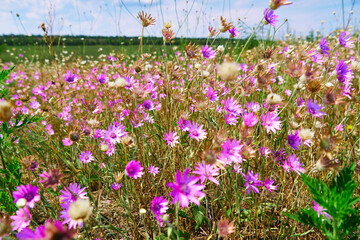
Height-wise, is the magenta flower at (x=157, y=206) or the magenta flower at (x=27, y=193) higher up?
the magenta flower at (x=27, y=193)

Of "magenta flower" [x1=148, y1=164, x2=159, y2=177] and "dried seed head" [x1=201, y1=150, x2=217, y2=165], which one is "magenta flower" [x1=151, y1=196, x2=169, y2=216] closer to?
"magenta flower" [x1=148, y1=164, x2=159, y2=177]

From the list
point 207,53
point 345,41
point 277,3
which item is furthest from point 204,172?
point 345,41

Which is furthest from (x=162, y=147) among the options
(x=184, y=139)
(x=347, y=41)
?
(x=347, y=41)

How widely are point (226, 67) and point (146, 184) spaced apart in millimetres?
928

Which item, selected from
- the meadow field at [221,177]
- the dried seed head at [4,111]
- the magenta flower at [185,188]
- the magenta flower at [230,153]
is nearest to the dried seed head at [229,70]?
the meadow field at [221,177]

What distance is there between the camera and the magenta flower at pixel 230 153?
77cm

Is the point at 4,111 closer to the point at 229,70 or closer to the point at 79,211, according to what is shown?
the point at 79,211

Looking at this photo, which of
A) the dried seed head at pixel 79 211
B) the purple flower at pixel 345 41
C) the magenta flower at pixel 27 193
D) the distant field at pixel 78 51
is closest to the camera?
the dried seed head at pixel 79 211

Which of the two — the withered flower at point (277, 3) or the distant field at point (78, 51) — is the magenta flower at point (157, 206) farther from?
the distant field at point (78, 51)

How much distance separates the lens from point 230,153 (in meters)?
0.82

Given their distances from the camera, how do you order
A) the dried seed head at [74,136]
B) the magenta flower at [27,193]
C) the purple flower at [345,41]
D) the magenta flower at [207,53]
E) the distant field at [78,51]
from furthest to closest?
the distant field at [78,51]
the magenta flower at [207,53]
the purple flower at [345,41]
the dried seed head at [74,136]
the magenta flower at [27,193]

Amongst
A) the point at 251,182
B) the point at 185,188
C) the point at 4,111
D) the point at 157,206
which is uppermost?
the point at 4,111

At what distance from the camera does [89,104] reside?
4.81 feet

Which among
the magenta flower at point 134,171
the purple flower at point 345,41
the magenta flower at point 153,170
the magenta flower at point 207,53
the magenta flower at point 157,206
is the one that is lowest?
the magenta flower at point 157,206
